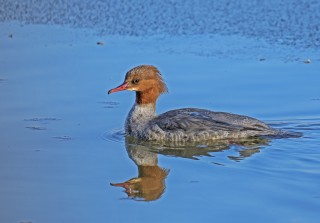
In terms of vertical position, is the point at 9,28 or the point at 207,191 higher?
the point at 9,28

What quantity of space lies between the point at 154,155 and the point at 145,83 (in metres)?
1.20

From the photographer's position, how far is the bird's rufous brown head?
8852 millimetres

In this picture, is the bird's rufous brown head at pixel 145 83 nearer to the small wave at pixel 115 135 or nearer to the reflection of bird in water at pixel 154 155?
the small wave at pixel 115 135

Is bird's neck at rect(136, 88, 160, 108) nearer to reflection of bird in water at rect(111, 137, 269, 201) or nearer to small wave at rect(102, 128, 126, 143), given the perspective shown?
small wave at rect(102, 128, 126, 143)

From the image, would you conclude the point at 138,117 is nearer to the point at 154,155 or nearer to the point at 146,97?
the point at 146,97

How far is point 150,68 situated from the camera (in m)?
8.97

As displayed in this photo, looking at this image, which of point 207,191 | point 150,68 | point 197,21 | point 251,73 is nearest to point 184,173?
point 207,191

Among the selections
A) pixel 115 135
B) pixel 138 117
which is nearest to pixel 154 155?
pixel 115 135

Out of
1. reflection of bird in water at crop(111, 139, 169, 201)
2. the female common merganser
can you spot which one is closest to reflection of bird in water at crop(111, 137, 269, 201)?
reflection of bird in water at crop(111, 139, 169, 201)

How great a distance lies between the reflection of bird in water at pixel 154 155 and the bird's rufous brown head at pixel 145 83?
61cm

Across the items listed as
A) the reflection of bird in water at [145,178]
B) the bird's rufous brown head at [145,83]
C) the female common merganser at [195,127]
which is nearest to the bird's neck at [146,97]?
the bird's rufous brown head at [145,83]

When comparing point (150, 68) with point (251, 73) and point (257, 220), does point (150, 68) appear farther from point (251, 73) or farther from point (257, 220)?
point (257, 220)

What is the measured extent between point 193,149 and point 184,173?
110cm

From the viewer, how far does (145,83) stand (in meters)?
8.93
